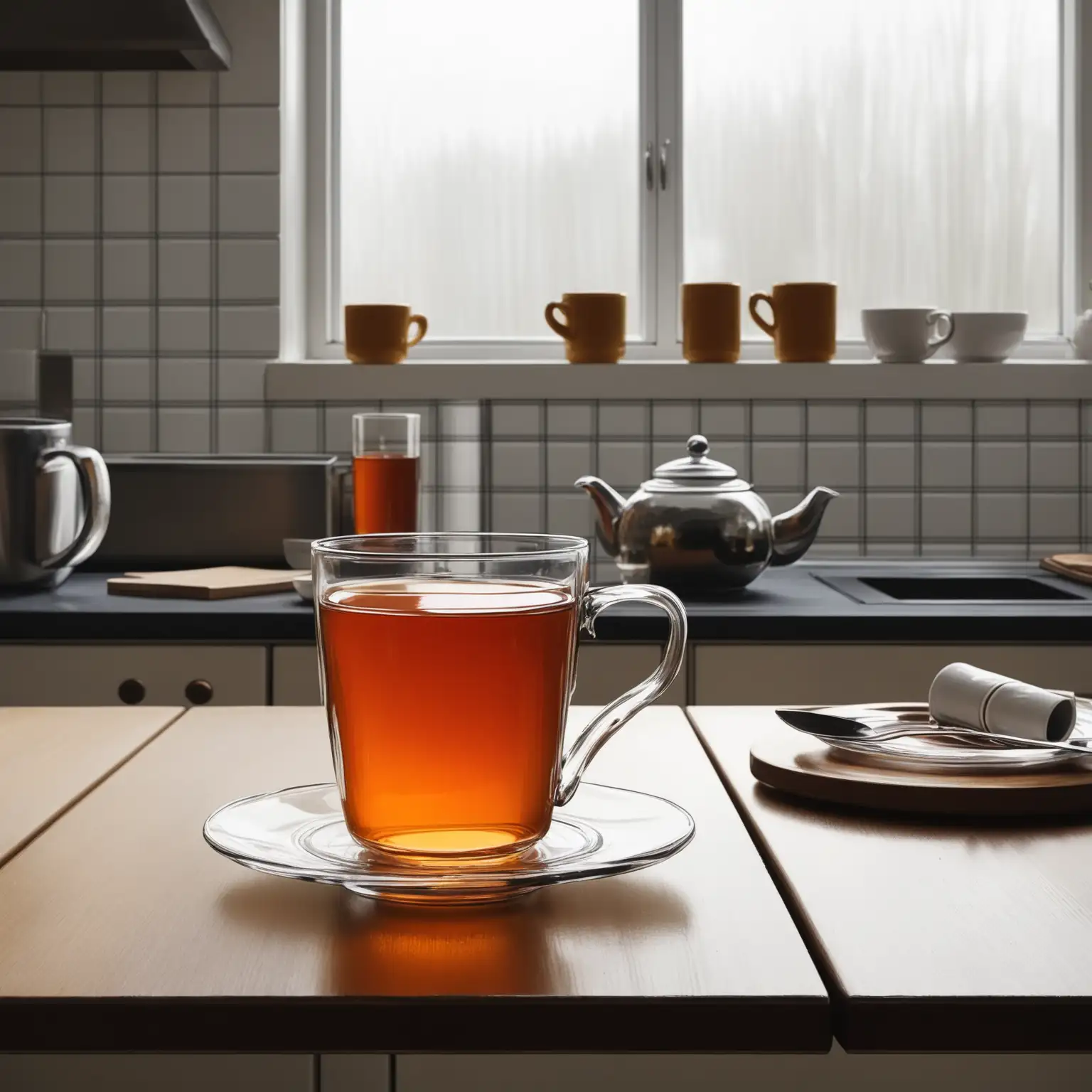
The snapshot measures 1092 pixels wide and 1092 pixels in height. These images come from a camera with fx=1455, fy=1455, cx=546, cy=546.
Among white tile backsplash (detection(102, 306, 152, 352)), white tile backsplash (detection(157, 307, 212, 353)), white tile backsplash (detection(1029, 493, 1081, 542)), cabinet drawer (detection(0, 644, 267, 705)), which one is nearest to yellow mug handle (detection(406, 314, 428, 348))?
white tile backsplash (detection(157, 307, 212, 353))

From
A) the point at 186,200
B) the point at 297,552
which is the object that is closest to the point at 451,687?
the point at 297,552

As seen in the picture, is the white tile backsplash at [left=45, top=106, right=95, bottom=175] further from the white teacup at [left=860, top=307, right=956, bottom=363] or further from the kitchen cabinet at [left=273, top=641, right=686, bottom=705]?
the white teacup at [left=860, top=307, right=956, bottom=363]

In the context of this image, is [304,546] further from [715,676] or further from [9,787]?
[9,787]

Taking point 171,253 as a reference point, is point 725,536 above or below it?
below

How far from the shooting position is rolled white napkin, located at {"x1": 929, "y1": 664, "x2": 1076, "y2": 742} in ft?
2.45

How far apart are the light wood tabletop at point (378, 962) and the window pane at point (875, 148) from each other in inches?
86.3

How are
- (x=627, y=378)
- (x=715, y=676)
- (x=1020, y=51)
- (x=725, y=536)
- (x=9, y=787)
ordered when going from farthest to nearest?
(x=1020, y=51), (x=627, y=378), (x=725, y=536), (x=715, y=676), (x=9, y=787)

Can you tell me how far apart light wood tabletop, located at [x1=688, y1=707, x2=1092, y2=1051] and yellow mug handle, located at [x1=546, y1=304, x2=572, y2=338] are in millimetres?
1729

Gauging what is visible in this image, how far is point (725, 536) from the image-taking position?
190 cm

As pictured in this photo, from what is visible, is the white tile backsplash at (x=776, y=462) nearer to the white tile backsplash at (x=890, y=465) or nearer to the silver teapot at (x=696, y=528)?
the white tile backsplash at (x=890, y=465)

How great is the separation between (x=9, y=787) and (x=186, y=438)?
1835mm

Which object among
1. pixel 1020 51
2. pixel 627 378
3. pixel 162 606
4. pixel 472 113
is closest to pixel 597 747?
pixel 162 606

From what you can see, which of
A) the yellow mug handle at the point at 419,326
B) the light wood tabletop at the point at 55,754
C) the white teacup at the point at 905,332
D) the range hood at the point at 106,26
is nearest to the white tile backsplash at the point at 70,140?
the range hood at the point at 106,26

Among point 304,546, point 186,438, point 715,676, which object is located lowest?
point 715,676
